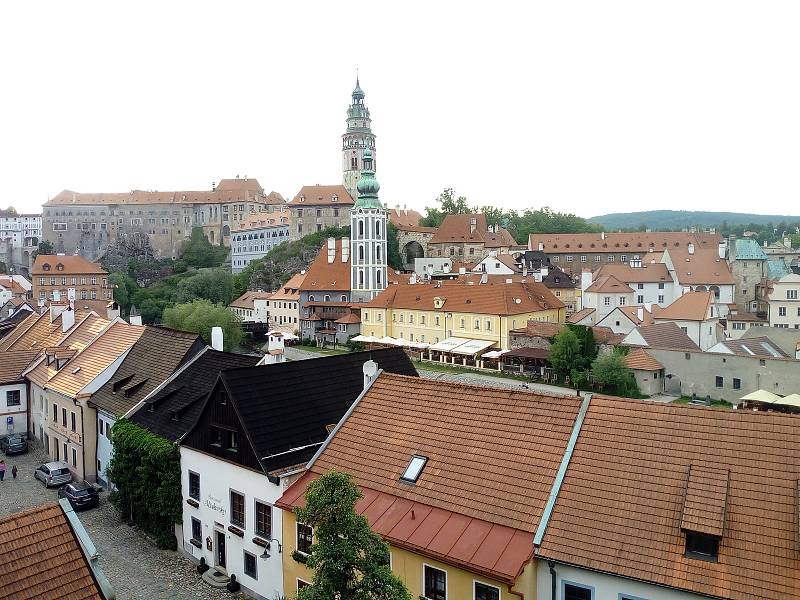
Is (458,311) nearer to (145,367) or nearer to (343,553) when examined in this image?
(145,367)

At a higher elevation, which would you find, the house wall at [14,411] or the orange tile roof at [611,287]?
the orange tile roof at [611,287]

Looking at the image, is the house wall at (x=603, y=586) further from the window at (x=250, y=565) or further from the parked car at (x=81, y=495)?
the parked car at (x=81, y=495)

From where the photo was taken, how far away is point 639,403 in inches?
538

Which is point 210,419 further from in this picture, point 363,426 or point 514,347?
point 514,347

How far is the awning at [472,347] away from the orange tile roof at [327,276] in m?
25.2

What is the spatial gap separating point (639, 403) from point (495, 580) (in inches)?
182

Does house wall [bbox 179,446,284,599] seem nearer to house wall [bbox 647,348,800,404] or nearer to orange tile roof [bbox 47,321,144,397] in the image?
orange tile roof [bbox 47,321,144,397]

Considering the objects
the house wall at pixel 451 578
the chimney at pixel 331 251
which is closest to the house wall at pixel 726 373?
the house wall at pixel 451 578

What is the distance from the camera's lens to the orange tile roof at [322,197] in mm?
116312

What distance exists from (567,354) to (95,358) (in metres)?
31.9

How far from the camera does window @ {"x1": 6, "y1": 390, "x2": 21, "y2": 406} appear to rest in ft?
114

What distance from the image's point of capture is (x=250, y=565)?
17.9 metres

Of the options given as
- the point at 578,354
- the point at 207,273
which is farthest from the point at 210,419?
the point at 207,273

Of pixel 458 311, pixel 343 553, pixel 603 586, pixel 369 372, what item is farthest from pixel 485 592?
pixel 458 311
